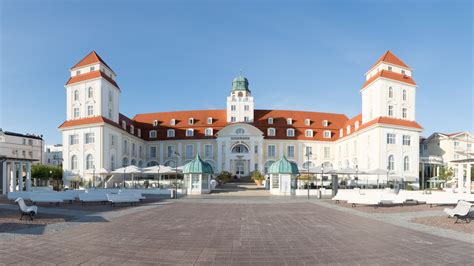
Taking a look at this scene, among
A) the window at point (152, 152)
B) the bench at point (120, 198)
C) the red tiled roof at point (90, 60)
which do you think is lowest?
the bench at point (120, 198)

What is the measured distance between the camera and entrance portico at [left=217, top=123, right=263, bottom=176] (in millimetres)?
56156

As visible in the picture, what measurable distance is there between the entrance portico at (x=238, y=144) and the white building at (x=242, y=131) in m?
0.18

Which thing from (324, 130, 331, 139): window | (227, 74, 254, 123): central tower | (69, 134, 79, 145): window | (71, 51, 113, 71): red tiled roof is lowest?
(69, 134, 79, 145): window

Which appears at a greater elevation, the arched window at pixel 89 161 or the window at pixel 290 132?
the window at pixel 290 132

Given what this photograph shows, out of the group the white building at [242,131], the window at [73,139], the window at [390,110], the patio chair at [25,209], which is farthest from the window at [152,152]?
the patio chair at [25,209]

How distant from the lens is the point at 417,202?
70.3 feet

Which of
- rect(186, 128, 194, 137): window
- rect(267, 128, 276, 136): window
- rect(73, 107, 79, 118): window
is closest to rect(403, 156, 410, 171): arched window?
rect(267, 128, 276, 136): window

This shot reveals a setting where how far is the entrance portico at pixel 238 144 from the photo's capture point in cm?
5616

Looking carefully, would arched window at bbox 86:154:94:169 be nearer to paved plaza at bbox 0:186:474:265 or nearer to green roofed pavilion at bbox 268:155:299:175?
green roofed pavilion at bbox 268:155:299:175

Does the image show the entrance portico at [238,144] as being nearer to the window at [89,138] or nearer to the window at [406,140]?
the window at [89,138]

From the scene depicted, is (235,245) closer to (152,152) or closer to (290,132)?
(290,132)

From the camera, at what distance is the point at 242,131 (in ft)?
185

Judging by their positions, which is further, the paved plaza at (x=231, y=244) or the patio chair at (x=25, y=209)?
the patio chair at (x=25, y=209)

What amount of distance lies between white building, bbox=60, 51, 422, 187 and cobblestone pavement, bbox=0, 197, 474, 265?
113 feet
